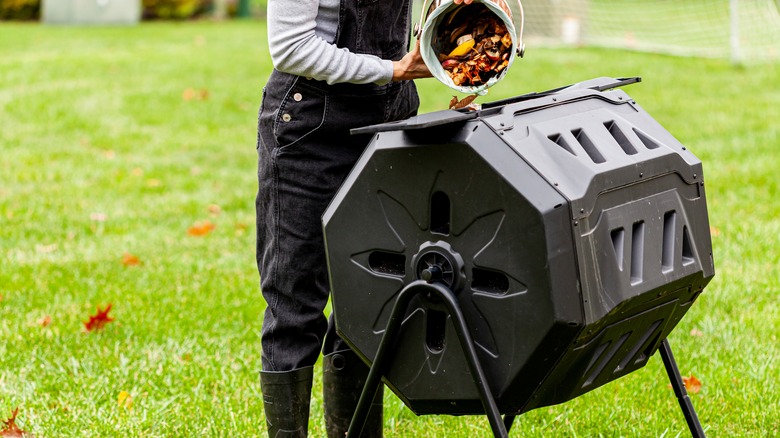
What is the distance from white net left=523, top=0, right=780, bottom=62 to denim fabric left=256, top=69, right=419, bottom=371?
957 centimetres

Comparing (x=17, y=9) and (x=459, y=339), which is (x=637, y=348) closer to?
(x=459, y=339)

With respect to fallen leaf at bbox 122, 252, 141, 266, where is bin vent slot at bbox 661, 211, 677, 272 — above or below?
above

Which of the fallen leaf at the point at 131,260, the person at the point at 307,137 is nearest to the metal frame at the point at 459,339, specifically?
the person at the point at 307,137

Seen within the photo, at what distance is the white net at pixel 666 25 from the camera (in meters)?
12.7

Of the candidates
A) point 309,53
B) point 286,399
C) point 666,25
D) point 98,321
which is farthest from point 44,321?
point 666,25

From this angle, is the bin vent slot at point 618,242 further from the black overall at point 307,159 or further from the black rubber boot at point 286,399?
the black rubber boot at point 286,399

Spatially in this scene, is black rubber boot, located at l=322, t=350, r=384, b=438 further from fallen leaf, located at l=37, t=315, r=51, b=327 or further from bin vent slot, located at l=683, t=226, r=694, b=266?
fallen leaf, located at l=37, t=315, r=51, b=327

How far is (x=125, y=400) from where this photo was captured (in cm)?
345

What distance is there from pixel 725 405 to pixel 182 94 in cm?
680

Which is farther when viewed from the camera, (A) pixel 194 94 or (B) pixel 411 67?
(A) pixel 194 94

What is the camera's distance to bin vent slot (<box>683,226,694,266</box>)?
236 cm

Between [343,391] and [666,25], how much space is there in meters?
14.0

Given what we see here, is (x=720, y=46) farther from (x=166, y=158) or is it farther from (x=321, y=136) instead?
(x=321, y=136)

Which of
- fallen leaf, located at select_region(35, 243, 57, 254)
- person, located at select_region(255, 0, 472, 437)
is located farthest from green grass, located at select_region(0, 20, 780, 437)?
person, located at select_region(255, 0, 472, 437)
